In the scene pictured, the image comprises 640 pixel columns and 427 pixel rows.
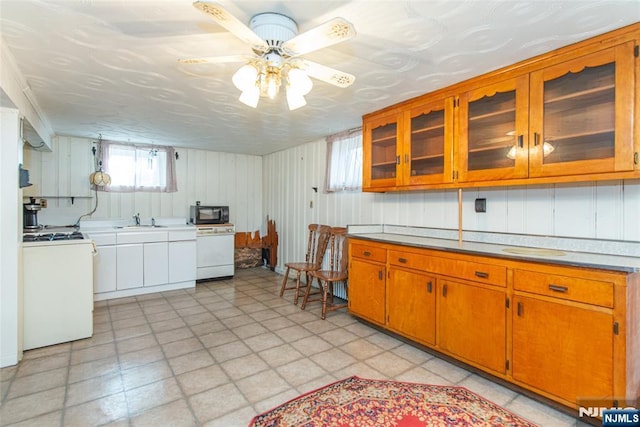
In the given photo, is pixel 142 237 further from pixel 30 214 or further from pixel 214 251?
pixel 30 214

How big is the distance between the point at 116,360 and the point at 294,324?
1.55m

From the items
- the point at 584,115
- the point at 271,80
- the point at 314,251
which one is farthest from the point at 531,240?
the point at 314,251

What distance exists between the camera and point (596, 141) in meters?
1.85

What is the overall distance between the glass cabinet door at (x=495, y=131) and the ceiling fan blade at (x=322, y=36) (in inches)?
58.1

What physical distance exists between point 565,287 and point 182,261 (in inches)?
175

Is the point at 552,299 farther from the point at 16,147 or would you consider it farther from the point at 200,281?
the point at 200,281

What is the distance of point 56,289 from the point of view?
2.76m

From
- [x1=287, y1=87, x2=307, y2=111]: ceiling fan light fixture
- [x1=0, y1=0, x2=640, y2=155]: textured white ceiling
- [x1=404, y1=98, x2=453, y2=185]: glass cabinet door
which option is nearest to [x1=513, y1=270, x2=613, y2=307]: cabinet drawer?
[x1=404, y1=98, x2=453, y2=185]: glass cabinet door

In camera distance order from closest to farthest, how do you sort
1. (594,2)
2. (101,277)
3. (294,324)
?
(594,2)
(294,324)
(101,277)

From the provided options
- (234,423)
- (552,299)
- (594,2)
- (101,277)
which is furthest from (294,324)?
(594,2)

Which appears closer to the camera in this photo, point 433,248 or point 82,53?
point 82,53

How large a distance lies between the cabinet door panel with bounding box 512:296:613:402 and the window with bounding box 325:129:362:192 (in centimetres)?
227

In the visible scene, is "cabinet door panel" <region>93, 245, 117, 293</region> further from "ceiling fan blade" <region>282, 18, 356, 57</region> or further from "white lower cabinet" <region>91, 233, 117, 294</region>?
"ceiling fan blade" <region>282, 18, 356, 57</region>

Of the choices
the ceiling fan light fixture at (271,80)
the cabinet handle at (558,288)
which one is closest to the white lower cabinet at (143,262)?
the ceiling fan light fixture at (271,80)
